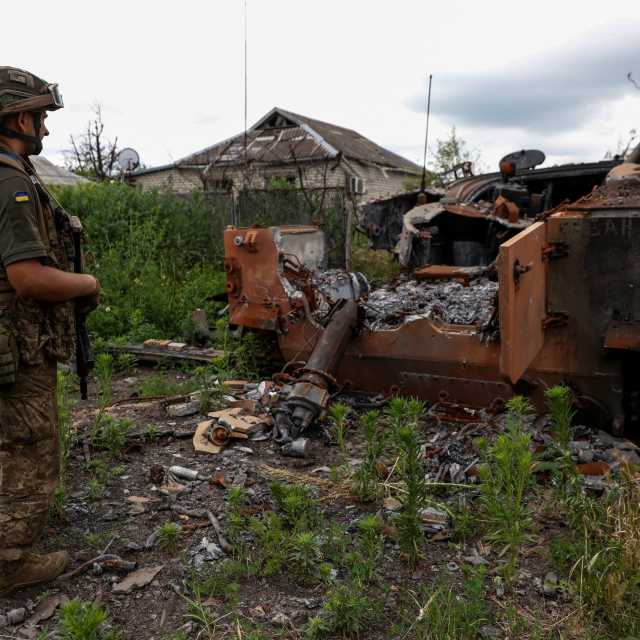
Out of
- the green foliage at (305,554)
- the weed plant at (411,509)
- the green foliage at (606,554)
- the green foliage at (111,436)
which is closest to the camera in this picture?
the green foliage at (606,554)

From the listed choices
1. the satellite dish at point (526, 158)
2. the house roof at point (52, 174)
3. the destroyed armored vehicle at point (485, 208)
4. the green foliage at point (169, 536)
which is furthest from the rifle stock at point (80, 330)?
the house roof at point (52, 174)

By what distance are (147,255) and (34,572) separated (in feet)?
22.2

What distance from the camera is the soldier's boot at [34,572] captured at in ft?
8.78

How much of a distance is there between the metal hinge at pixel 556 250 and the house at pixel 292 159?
1425cm

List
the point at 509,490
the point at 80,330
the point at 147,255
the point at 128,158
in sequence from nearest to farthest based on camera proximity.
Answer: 1. the point at 509,490
2. the point at 80,330
3. the point at 147,255
4. the point at 128,158

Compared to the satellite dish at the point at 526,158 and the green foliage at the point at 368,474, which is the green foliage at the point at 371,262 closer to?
the satellite dish at the point at 526,158

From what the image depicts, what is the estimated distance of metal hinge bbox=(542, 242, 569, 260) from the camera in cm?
387

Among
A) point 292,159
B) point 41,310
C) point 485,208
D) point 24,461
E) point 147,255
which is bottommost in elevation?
point 24,461

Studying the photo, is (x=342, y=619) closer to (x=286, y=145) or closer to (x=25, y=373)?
(x=25, y=373)

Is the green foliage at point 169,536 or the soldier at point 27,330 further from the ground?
the soldier at point 27,330

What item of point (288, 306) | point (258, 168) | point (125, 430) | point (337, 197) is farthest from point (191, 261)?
point (258, 168)

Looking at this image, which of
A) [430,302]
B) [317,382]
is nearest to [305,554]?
[317,382]

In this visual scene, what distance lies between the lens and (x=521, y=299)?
349 centimetres

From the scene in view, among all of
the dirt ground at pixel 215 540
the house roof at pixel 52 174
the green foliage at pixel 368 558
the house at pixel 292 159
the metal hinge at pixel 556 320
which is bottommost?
the dirt ground at pixel 215 540
